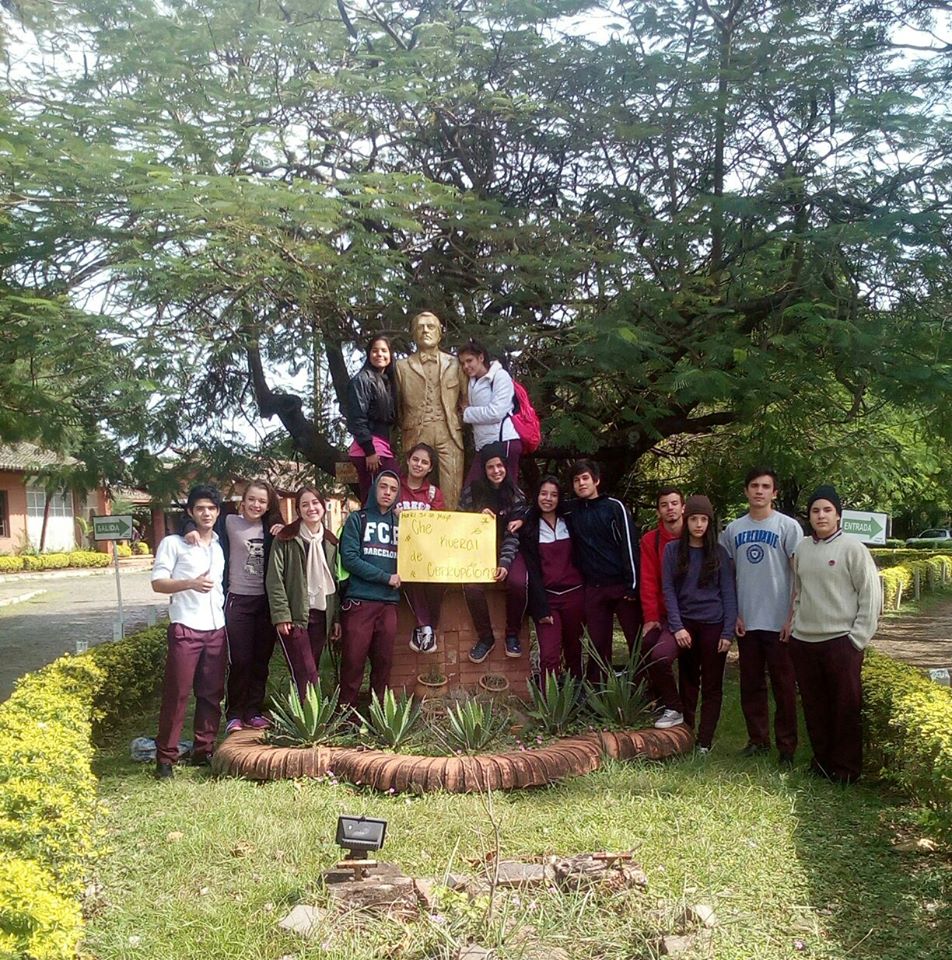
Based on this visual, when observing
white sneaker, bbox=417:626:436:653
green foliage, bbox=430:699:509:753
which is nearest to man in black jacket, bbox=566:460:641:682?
green foliage, bbox=430:699:509:753

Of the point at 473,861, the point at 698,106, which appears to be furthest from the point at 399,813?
the point at 698,106

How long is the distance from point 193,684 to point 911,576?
18392mm

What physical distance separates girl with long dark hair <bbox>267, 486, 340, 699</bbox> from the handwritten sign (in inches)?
21.7

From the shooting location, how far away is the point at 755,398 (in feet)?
24.3

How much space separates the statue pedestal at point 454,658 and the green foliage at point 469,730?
23.7 inches

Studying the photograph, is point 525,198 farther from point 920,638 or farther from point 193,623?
point 920,638

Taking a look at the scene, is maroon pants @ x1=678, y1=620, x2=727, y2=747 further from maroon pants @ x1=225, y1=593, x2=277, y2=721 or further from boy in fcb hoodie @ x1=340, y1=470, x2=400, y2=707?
maroon pants @ x1=225, y1=593, x2=277, y2=721

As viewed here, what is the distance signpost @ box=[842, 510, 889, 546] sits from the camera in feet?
23.1

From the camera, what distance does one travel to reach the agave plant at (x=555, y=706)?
5832mm

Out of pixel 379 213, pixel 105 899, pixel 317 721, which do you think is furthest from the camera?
pixel 379 213

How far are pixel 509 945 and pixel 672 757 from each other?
2.68 meters

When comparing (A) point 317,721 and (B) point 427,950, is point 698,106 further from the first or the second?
(B) point 427,950

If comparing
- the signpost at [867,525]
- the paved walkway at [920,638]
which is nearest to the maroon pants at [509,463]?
the signpost at [867,525]

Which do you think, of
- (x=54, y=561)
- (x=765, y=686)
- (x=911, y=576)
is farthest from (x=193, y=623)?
(x=54, y=561)
